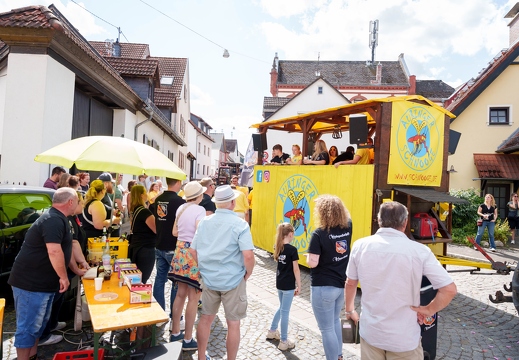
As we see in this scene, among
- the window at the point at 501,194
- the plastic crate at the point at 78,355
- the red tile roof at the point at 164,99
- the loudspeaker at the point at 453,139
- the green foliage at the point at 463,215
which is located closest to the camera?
the plastic crate at the point at 78,355

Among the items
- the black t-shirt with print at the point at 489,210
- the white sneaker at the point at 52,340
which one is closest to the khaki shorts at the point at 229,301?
the white sneaker at the point at 52,340

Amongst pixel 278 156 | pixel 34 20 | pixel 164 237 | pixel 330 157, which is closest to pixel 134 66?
pixel 34 20

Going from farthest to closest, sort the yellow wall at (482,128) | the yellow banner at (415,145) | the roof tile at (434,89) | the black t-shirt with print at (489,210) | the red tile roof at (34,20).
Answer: the roof tile at (434,89) → the yellow wall at (482,128) → the black t-shirt with print at (489,210) → the red tile roof at (34,20) → the yellow banner at (415,145)

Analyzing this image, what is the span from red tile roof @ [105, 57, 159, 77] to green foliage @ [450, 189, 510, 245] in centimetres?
1445

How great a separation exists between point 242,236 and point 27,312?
7.44ft

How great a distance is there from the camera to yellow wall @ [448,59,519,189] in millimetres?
16641

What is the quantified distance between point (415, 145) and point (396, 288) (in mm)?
4959

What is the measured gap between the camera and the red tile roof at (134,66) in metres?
16.7

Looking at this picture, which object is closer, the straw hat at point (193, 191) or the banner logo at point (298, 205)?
the straw hat at point (193, 191)

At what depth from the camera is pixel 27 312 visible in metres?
3.56

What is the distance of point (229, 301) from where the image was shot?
11.8 feet

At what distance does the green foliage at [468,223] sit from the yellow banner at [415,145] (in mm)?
7275

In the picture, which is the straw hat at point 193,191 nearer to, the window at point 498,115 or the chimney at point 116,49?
the window at point 498,115

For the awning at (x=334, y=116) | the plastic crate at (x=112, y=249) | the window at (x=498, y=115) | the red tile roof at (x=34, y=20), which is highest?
the window at (x=498, y=115)
